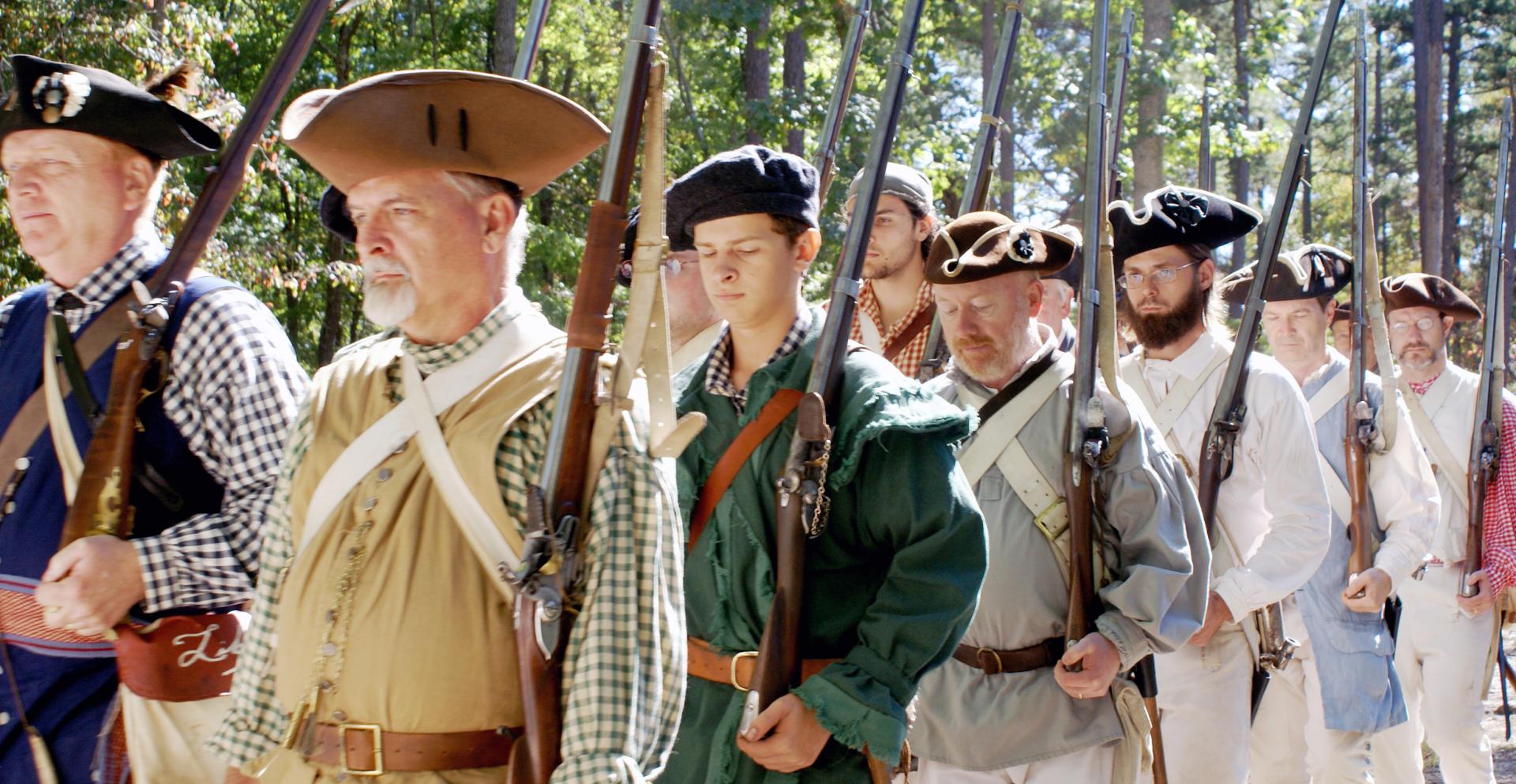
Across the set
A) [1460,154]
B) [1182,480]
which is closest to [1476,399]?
[1182,480]

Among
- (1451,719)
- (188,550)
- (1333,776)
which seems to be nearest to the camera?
(188,550)

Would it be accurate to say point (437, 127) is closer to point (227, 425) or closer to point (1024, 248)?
point (227, 425)

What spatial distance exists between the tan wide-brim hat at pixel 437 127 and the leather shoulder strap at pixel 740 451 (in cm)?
80

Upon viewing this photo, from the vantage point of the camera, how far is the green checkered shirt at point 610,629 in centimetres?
245

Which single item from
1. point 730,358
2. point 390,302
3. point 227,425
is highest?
point 390,302

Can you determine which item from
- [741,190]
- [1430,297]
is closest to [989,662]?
[741,190]

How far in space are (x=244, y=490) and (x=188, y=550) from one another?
19 cm

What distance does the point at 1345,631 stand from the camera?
19.9 ft

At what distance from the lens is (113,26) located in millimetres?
9562

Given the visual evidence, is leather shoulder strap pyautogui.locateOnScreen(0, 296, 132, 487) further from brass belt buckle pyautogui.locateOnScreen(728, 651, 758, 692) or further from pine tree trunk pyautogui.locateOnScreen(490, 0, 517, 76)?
pine tree trunk pyautogui.locateOnScreen(490, 0, 517, 76)

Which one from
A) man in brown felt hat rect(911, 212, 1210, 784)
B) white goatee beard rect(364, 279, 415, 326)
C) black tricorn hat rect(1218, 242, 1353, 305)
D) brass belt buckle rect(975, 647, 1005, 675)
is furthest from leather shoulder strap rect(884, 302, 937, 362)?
white goatee beard rect(364, 279, 415, 326)

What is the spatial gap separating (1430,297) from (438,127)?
646 cm

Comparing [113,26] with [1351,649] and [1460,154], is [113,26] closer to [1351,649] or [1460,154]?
[1351,649]

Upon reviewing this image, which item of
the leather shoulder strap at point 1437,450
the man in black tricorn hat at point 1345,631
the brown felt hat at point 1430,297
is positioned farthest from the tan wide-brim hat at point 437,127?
the brown felt hat at point 1430,297
